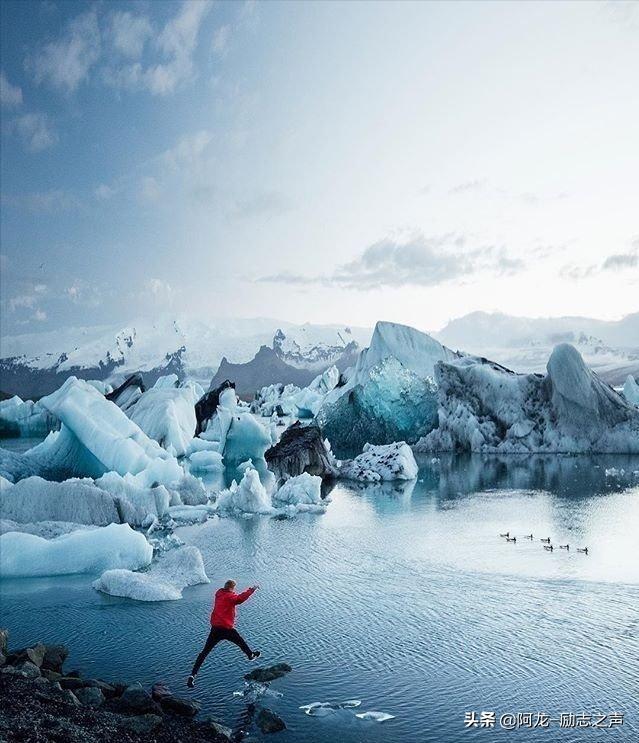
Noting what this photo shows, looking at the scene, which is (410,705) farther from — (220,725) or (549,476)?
(549,476)

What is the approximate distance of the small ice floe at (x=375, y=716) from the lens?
7117 mm

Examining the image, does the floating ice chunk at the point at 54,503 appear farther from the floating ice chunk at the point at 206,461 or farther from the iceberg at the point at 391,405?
the iceberg at the point at 391,405

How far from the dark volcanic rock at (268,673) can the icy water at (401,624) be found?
13cm

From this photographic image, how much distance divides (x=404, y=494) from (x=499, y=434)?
15681 millimetres

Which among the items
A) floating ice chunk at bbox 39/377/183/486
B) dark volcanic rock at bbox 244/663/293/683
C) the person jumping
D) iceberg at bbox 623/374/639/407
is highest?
iceberg at bbox 623/374/639/407

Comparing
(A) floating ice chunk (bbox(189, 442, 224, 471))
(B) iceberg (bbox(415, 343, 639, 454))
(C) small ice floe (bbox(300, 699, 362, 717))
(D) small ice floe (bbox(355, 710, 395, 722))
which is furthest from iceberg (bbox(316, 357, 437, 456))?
(D) small ice floe (bbox(355, 710, 395, 722))

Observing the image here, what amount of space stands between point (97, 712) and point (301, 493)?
15.8 meters

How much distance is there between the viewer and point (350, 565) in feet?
45.9

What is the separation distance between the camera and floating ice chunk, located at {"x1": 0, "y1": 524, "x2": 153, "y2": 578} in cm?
1360

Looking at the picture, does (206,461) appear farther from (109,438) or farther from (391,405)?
(391,405)

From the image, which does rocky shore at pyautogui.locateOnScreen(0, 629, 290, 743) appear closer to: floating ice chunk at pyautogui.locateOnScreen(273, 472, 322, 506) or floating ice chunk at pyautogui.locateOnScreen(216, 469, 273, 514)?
floating ice chunk at pyautogui.locateOnScreen(216, 469, 273, 514)

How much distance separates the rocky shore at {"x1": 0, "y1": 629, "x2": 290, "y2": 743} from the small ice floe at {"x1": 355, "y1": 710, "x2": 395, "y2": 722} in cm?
93

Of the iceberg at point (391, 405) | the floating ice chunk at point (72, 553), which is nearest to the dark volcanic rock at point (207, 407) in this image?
the iceberg at point (391, 405)

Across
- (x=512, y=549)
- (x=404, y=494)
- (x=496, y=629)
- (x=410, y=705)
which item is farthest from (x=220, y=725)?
(x=404, y=494)
